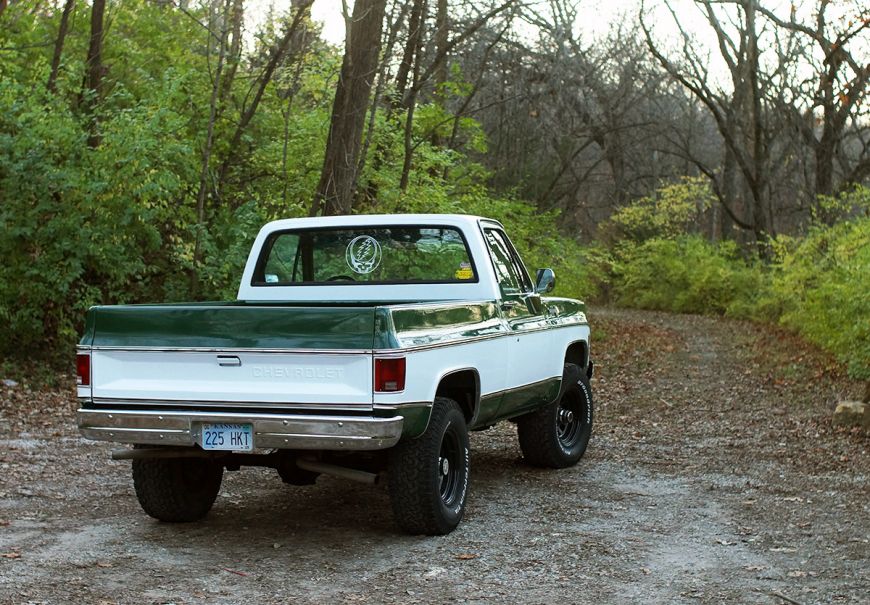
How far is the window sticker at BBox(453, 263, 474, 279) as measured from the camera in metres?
7.84

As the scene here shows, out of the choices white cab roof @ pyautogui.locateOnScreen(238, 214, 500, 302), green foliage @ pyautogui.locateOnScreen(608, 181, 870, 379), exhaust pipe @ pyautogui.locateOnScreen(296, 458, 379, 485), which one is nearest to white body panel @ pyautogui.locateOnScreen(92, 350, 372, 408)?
exhaust pipe @ pyautogui.locateOnScreen(296, 458, 379, 485)

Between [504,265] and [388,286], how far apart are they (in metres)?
0.90

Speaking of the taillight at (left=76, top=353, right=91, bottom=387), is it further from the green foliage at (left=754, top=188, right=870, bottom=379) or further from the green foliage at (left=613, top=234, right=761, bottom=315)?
the green foliage at (left=613, top=234, right=761, bottom=315)

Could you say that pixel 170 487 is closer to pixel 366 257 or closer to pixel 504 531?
pixel 504 531

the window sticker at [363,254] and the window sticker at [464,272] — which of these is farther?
the window sticker at [363,254]

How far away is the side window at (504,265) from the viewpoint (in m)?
8.02

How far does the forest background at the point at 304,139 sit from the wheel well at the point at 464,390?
7.30 meters

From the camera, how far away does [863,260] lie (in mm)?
14844

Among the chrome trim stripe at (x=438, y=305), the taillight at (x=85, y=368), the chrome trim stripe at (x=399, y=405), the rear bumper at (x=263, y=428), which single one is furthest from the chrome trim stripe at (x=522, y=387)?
the taillight at (x=85, y=368)

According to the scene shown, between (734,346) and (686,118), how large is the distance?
67.5ft

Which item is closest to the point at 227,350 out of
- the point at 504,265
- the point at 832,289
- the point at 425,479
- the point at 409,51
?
the point at 425,479

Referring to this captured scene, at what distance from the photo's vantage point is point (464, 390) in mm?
7133

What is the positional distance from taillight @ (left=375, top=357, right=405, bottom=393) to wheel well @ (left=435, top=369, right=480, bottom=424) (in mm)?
852

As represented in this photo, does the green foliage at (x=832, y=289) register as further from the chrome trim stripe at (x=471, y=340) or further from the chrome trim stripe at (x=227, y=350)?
the chrome trim stripe at (x=227, y=350)
